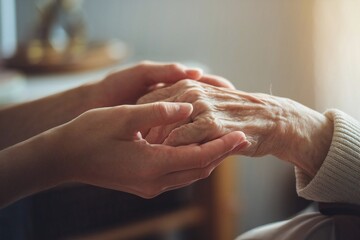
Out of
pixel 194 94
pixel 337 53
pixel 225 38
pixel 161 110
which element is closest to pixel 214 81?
pixel 194 94

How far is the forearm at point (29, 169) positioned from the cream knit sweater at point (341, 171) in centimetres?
38

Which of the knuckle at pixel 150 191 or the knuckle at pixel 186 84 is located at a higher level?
the knuckle at pixel 186 84

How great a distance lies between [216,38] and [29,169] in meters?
1.78

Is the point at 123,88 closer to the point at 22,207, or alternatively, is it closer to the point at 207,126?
the point at 207,126

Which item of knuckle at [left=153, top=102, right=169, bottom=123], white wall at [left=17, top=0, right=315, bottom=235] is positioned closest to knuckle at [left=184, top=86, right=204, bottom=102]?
knuckle at [left=153, top=102, right=169, bottom=123]

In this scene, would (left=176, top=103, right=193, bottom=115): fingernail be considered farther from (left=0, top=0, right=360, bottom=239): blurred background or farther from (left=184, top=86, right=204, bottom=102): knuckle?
(left=0, top=0, right=360, bottom=239): blurred background

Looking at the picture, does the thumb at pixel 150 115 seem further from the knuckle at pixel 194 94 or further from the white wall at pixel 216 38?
the white wall at pixel 216 38

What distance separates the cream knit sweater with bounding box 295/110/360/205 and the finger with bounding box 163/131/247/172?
0.15 m

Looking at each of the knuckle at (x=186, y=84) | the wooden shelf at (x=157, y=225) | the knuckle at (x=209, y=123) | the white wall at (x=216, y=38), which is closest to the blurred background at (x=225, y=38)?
the white wall at (x=216, y=38)

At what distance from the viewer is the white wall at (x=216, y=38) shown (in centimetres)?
237

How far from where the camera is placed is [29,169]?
780 millimetres

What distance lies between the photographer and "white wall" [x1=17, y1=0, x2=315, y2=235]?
2365 mm

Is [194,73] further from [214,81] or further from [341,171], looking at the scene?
[341,171]

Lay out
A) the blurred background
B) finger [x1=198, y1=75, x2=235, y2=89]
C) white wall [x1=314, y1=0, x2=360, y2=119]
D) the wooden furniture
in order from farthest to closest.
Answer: the blurred background < the wooden furniture < white wall [x1=314, y1=0, x2=360, y2=119] < finger [x1=198, y1=75, x2=235, y2=89]
